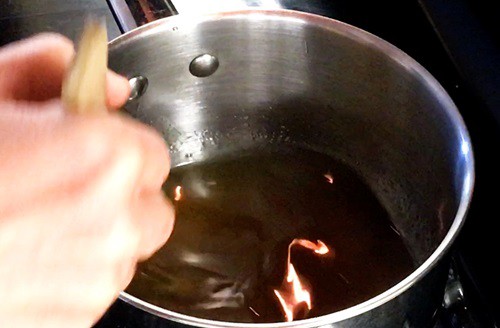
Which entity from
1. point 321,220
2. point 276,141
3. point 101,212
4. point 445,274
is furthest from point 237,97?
point 101,212

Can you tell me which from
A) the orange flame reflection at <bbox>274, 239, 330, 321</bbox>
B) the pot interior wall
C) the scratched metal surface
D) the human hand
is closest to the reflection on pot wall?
the pot interior wall

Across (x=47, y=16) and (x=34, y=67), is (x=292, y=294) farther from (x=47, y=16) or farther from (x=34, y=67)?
(x=47, y=16)

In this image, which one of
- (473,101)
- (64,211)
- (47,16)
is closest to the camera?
(64,211)

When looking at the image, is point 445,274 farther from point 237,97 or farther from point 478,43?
point 237,97

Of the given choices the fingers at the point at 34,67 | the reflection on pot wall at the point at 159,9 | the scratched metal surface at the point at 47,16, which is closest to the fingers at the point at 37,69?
the fingers at the point at 34,67

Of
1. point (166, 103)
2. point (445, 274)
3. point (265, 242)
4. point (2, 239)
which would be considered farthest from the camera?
point (166, 103)

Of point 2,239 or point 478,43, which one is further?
point 478,43

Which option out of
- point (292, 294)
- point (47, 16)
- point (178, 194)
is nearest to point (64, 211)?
point (292, 294)
